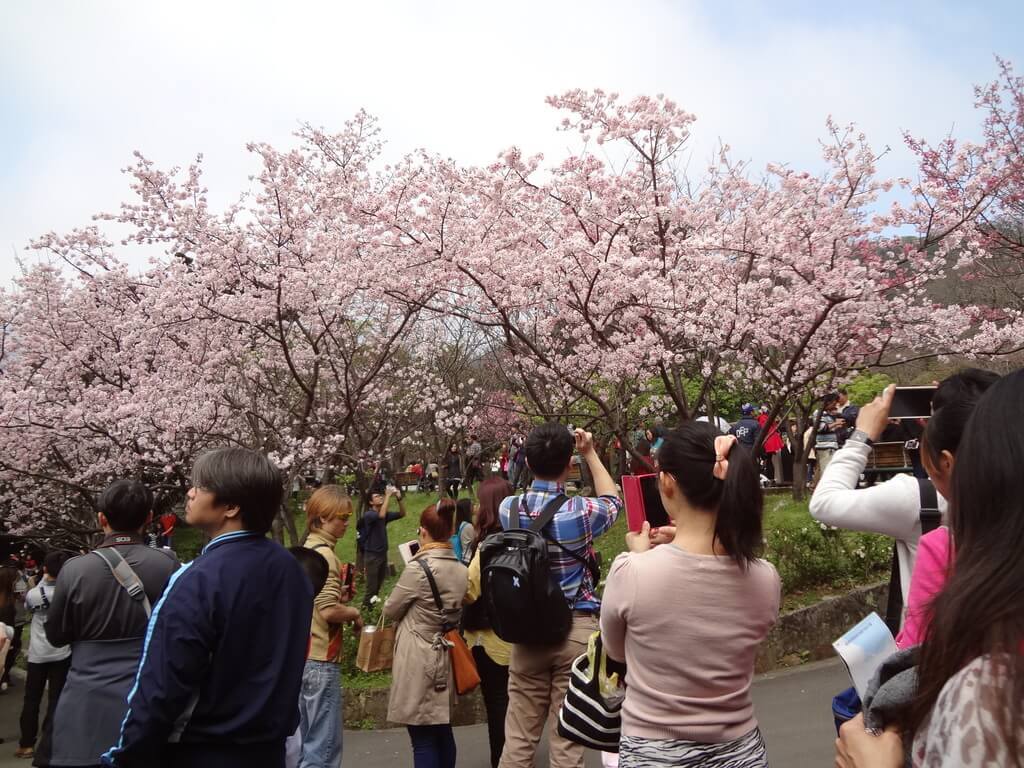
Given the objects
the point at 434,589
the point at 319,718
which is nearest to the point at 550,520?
the point at 434,589

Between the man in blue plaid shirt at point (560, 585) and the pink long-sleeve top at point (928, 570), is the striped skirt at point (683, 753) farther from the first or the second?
the man in blue plaid shirt at point (560, 585)

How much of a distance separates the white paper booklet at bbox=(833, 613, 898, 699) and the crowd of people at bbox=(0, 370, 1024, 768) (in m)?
0.08

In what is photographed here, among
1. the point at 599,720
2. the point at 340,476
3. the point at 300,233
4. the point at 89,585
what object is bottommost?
the point at 340,476

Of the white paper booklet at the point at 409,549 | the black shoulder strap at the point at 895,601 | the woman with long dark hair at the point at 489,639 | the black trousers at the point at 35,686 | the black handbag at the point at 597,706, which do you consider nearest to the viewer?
the black shoulder strap at the point at 895,601

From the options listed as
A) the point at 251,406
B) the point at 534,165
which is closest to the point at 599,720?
the point at 534,165

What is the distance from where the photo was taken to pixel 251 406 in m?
10.2

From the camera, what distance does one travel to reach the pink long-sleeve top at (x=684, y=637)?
90.6 inches

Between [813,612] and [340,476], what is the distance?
1281cm

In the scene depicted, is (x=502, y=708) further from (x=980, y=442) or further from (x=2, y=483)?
(x=2, y=483)

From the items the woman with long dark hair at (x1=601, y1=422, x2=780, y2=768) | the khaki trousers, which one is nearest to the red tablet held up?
the khaki trousers

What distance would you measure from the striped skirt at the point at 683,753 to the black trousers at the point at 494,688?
222 centimetres

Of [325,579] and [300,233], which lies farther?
[300,233]

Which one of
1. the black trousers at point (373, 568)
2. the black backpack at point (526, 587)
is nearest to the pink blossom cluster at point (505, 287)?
the black trousers at point (373, 568)

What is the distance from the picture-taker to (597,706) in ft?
8.84
